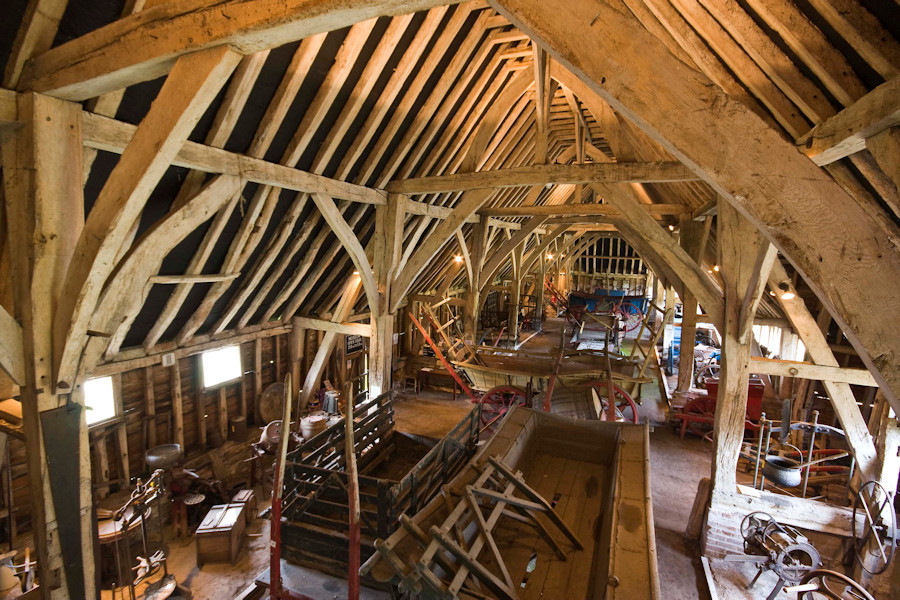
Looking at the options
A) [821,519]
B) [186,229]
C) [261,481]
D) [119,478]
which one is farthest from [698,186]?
[119,478]

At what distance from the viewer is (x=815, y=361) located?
4633 millimetres

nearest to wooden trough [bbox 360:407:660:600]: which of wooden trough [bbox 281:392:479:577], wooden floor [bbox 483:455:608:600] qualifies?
wooden floor [bbox 483:455:608:600]

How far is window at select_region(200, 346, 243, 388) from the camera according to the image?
691cm

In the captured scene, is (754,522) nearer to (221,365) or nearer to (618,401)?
(618,401)

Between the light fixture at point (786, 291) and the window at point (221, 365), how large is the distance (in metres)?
7.84

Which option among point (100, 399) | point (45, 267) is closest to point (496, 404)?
point (100, 399)

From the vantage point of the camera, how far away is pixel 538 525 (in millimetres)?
3514

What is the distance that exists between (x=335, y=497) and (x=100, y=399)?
3575 millimetres

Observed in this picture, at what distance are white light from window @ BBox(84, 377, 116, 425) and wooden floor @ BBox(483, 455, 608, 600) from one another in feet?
17.7

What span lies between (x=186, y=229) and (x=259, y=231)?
148 cm

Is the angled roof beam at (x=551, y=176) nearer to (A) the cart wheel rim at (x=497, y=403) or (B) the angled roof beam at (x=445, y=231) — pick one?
(B) the angled roof beam at (x=445, y=231)

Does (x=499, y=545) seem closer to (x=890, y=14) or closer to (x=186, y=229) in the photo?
(x=186, y=229)

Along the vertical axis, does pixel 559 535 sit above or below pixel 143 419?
below

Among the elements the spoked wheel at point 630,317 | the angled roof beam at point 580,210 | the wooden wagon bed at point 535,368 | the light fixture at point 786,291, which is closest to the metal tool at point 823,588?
the light fixture at point 786,291
